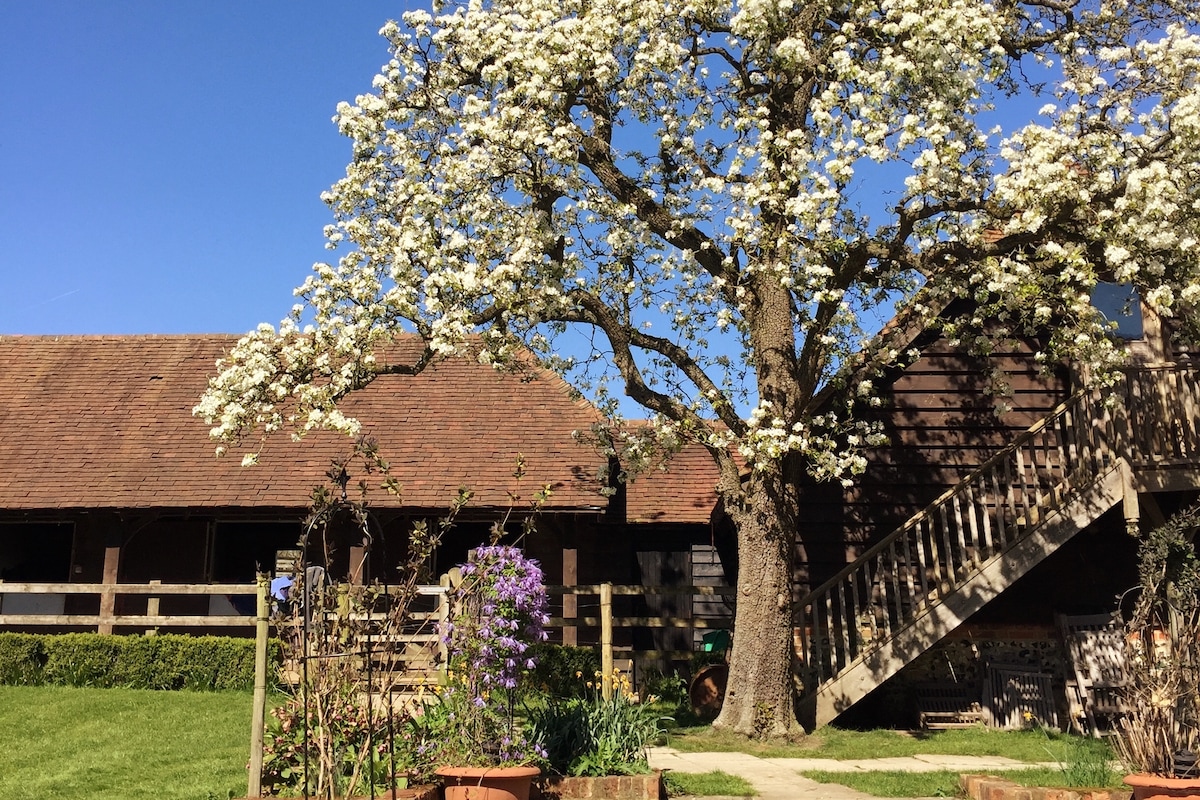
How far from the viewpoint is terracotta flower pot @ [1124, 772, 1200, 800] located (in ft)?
19.5

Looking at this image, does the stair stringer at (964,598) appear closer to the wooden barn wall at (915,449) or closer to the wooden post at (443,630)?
the wooden barn wall at (915,449)

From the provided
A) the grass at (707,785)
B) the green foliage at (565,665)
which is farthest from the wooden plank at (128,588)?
the grass at (707,785)

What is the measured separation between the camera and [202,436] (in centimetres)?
1739

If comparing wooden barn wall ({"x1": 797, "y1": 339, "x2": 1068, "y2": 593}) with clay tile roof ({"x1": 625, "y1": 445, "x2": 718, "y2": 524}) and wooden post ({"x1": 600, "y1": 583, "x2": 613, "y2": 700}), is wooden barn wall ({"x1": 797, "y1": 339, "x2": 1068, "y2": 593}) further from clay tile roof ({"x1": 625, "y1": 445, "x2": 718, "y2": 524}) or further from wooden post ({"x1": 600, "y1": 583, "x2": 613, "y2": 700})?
clay tile roof ({"x1": 625, "y1": 445, "x2": 718, "y2": 524})

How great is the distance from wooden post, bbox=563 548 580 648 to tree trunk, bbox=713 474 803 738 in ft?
13.2

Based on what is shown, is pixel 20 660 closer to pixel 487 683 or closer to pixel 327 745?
pixel 487 683

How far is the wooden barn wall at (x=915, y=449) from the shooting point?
1385 cm

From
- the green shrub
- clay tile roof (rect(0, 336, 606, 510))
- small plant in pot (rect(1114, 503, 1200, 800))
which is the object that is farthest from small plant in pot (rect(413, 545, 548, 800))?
the green shrub

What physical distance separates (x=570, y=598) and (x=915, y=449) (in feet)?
17.2

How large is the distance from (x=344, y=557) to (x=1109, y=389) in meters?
11.5

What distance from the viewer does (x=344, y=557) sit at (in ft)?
56.1

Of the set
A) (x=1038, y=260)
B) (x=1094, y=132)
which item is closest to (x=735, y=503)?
(x=1038, y=260)

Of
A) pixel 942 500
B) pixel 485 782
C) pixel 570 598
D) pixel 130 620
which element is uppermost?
pixel 942 500

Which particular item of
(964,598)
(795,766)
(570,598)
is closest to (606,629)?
(570,598)
